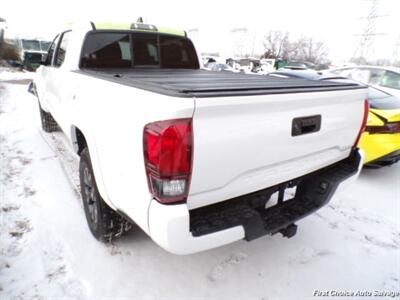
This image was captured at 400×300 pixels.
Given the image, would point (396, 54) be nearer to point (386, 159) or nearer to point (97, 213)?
point (386, 159)

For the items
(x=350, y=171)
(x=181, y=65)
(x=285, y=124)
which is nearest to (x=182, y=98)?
(x=285, y=124)

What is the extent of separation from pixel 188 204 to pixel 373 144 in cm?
360

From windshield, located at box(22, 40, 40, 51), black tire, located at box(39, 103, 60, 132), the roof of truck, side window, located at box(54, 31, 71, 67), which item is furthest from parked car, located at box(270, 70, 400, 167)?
Answer: windshield, located at box(22, 40, 40, 51)

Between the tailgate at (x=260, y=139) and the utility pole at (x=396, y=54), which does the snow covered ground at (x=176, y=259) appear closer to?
the tailgate at (x=260, y=139)

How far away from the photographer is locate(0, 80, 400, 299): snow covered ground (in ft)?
7.14

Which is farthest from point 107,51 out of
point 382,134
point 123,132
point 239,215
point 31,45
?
point 31,45

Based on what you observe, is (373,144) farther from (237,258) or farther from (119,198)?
(119,198)

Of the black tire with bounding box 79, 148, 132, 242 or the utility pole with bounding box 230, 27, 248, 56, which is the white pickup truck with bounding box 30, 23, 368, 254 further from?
the utility pole with bounding box 230, 27, 248, 56

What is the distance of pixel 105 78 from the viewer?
2.16 m

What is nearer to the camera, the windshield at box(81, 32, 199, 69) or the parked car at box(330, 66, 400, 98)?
the windshield at box(81, 32, 199, 69)

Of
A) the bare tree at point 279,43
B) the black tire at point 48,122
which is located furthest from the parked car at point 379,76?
Result: the bare tree at point 279,43

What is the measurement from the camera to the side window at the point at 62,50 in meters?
3.64

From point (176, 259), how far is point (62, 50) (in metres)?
3.01

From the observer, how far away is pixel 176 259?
2512 mm
